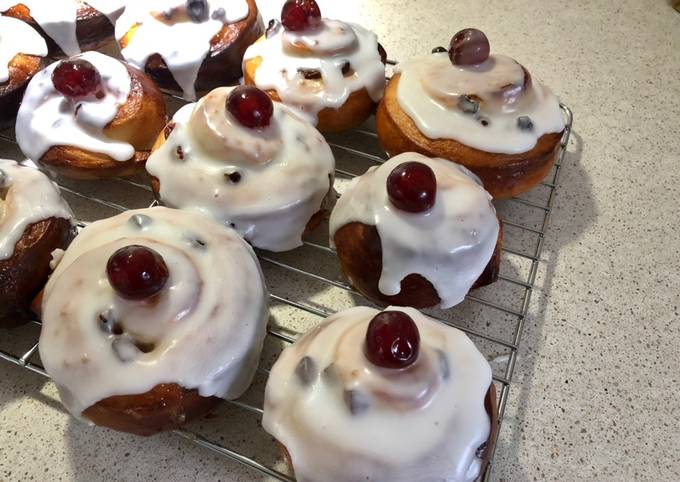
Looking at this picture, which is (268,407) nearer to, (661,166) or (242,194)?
(242,194)

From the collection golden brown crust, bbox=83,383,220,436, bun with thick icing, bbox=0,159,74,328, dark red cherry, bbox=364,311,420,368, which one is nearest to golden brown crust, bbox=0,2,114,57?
bun with thick icing, bbox=0,159,74,328

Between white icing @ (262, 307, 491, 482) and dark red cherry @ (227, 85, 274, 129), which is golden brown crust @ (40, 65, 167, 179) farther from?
white icing @ (262, 307, 491, 482)

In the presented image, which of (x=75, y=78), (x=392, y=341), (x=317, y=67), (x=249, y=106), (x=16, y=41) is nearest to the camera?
(x=392, y=341)

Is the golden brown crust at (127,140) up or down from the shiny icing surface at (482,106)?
down

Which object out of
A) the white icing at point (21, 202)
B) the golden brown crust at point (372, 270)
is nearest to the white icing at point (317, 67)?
the golden brown crust at point (372, 270)

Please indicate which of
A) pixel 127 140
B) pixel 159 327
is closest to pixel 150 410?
pixel 159 327

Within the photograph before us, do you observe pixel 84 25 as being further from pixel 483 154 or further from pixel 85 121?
pixel 483 154

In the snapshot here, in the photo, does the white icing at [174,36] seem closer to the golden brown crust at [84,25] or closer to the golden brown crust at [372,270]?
the golden brown crust at [84,25]
